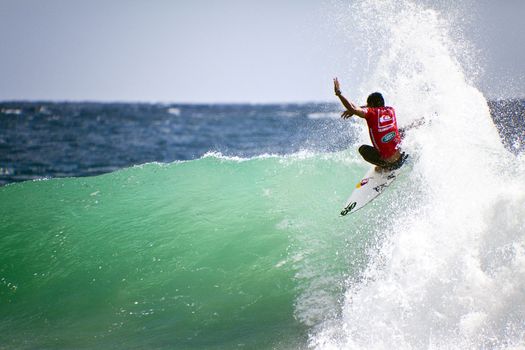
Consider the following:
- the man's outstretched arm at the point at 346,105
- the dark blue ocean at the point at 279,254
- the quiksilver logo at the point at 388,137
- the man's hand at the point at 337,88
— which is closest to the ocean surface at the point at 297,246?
the dark blue ocean at the point at 279,254

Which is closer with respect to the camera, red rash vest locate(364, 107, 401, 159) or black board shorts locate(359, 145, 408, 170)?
red rash vest locate(364, 107, 401, 159)

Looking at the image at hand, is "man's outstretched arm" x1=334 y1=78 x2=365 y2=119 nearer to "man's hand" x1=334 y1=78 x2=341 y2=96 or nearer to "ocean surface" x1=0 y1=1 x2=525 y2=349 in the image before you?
"man's hand" x1=334 y1=78 x2=341 y2=96

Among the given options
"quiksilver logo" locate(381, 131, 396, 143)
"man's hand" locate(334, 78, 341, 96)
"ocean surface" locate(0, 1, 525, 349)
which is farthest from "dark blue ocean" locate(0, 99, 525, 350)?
"man's hand" locate(334, 78, 341, 96)

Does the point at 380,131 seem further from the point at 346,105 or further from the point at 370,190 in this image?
the point at 370,190

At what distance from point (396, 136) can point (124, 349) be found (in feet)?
15.9

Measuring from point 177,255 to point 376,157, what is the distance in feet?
11.8

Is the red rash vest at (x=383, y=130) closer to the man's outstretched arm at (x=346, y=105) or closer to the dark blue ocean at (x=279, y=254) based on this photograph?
the man's outstretched arm at (x=346, y=105)

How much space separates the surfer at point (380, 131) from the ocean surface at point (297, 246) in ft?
Result: 0.93

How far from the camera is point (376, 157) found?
7.94 meters

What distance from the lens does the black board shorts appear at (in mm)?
7902

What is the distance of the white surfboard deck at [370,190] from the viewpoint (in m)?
8.07

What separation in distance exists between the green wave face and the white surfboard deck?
2.25 ft

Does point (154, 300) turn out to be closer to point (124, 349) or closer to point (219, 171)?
point (124, 349)

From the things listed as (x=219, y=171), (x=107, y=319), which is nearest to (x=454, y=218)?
(x=107, y=319)
